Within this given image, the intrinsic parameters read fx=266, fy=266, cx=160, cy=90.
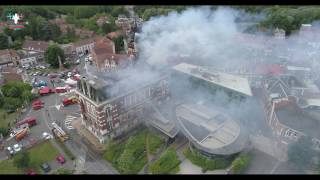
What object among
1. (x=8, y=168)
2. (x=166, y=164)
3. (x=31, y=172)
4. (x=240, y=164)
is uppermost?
(x=240, y=164)

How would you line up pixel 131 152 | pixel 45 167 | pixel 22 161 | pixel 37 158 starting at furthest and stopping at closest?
pixel 37 158 < pixel 45 167 < pixel 131 152 < pixel 22 161

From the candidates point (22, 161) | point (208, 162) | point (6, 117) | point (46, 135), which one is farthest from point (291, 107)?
point (6, 117)

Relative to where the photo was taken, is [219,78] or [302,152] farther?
[219,78]

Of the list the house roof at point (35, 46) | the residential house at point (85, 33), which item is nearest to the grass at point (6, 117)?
the house roof at point (35, 46)

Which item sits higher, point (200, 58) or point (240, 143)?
point (200, 58)

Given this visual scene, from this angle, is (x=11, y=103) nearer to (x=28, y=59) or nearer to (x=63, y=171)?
(x=63, y=171)

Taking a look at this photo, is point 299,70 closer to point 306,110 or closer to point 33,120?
point 306,110

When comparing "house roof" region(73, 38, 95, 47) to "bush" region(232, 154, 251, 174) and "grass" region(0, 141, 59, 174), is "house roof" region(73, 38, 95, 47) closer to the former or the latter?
"grass" region(0, 141, 59, 174)

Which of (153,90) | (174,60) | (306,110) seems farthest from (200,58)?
(306,110)
